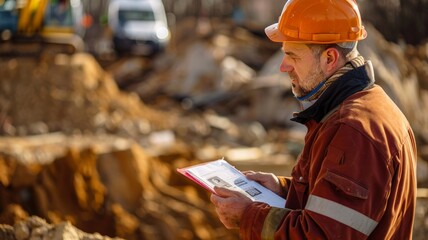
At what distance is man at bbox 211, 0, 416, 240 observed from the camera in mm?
2854

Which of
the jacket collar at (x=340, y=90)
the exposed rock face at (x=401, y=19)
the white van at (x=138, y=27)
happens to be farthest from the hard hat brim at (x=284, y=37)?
the white van at (x=138, y=27)

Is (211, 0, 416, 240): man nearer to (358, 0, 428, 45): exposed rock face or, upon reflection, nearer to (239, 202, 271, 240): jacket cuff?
(239, 202, 271, 240): jacket cuff

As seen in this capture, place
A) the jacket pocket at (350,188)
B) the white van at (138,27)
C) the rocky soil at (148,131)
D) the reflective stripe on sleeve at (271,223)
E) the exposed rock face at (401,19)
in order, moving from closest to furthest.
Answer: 1. the jacket pocket at (350,188)
2. the reflective stripe on sleeve at (271,223)
3. the rocky soil at (148,131)
4. the exposed rock face at (401,19)
5. the white van at (138,27)

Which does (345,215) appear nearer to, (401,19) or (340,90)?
Result: (340,90)

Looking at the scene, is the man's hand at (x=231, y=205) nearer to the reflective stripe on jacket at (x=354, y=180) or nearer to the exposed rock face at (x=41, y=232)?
the reflective stripe on jacket at (x=354, y=180)

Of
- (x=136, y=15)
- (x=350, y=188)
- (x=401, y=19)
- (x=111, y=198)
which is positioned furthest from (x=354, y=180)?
(x=136, y=15)

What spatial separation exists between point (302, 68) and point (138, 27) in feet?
90.9

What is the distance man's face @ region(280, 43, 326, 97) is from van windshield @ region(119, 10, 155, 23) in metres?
28.0

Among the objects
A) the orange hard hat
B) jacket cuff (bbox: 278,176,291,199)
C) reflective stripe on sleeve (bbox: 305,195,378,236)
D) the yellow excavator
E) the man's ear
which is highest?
the orange hard hat

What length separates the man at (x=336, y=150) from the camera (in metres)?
2.85

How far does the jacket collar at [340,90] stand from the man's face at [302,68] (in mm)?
62

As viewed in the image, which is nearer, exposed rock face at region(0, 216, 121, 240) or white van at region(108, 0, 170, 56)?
exposed rock face at region(0, 216, 121, 240)

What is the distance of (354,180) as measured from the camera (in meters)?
2.83

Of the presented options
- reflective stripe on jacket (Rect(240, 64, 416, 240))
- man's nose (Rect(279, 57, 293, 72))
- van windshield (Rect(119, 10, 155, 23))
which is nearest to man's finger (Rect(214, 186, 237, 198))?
reflective stripe on jacket (Rect(240, 64, 416, 240))
